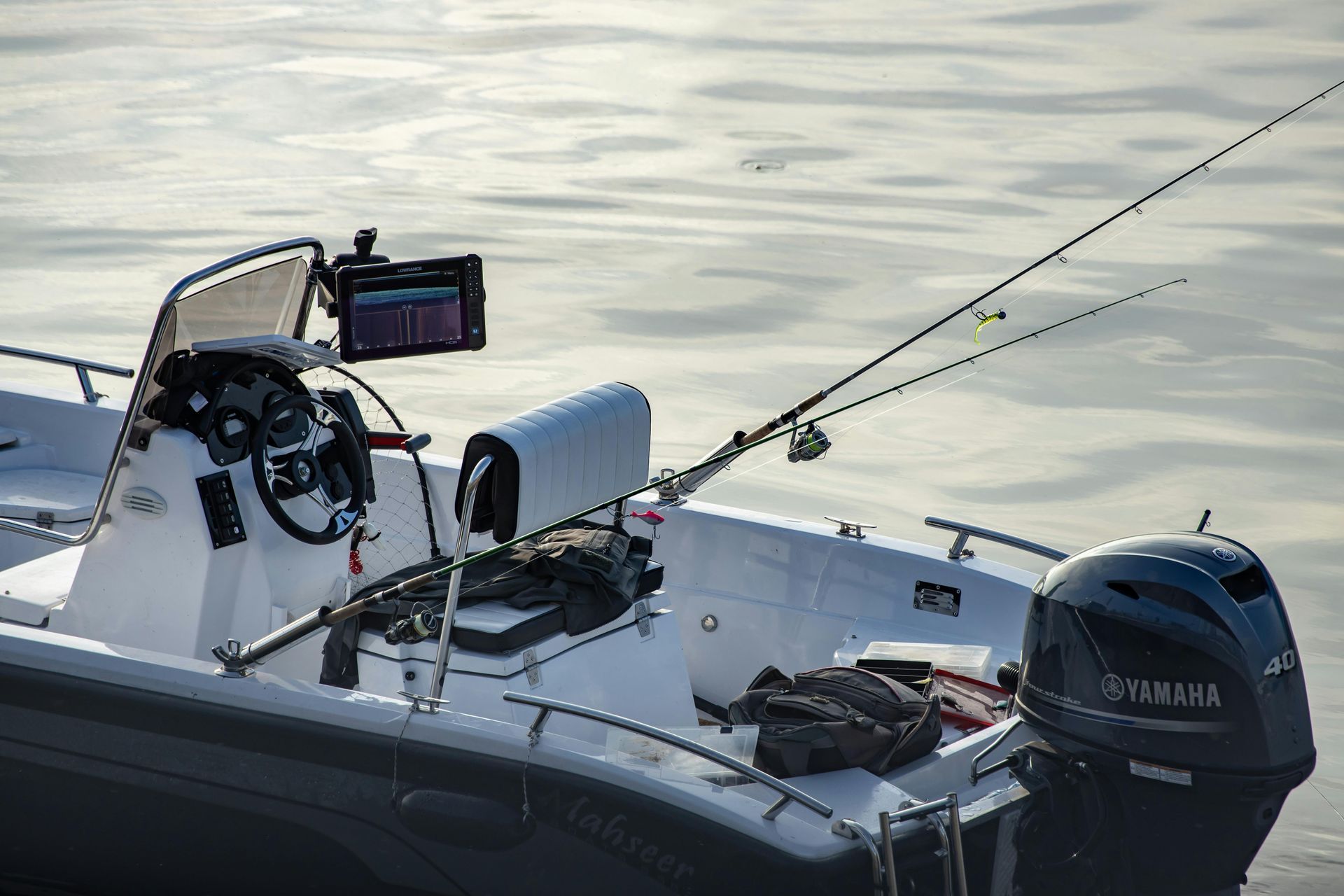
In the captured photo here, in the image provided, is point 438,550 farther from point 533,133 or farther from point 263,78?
point 263,78

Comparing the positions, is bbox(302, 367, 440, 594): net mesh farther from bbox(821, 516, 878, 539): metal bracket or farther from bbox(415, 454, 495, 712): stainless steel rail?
bbox(415, 454, 495, 712): stainless steel rail

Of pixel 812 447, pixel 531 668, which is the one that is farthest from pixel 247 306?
pixel 812 447

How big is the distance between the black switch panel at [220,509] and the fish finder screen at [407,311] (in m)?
0.39

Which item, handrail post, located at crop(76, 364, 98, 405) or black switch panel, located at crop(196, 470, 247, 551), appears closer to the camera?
black switch panel, located at crop(196, 470, 247, 551)

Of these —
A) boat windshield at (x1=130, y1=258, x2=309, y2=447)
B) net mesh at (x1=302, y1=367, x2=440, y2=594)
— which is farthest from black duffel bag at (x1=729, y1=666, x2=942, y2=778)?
boat windshield at (x1=130, y1=258, x2=309, y2=447)

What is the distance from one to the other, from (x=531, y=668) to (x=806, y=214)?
240 inches

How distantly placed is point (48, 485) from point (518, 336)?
2.74 meters

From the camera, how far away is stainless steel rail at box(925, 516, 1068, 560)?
3234 mm

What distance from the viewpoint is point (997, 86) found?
36.0 ft

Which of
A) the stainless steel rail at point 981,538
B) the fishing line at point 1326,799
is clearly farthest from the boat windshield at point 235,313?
the fishing line at point 1326,799

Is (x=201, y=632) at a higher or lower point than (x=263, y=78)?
lower

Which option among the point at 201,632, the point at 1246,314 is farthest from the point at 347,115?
the point at 201,632

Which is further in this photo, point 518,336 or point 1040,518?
point 518,336

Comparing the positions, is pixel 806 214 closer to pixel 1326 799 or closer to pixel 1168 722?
pixel 1326 799
